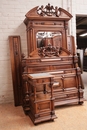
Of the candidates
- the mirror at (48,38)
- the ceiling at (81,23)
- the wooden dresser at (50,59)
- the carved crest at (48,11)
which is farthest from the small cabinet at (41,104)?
the ceiling at (81,23)

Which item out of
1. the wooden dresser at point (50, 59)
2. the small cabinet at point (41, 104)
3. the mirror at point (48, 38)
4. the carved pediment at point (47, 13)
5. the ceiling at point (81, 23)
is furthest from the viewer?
the ceiling at point (81, 23)

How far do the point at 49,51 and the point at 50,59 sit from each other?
0.66 feet

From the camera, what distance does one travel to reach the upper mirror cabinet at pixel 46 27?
3180 millimetres

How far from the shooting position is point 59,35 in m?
3.45

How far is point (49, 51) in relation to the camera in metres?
3.19

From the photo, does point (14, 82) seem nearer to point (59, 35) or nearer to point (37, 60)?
point (37, 60)

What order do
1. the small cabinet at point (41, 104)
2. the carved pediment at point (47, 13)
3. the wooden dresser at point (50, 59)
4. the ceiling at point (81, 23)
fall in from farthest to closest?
the ceiling at point (81, 23)
the carved pediment at point (47, 13)
the wooden dresser at point (50, 59)
the small cabinet at point (41, 104)

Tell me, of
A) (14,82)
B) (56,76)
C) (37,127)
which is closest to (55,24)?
(56,76)

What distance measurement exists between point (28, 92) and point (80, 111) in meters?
1.17

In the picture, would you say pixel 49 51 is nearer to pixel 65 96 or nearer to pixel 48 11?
pixel 48 11

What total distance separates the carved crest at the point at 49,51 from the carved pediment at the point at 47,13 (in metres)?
0.69

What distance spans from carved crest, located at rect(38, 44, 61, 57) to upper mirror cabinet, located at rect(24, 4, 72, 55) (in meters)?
0.19

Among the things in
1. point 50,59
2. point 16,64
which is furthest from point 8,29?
point 50,59

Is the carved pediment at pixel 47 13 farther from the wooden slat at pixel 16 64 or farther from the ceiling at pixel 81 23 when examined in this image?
the ceiling at pixel 81 23
